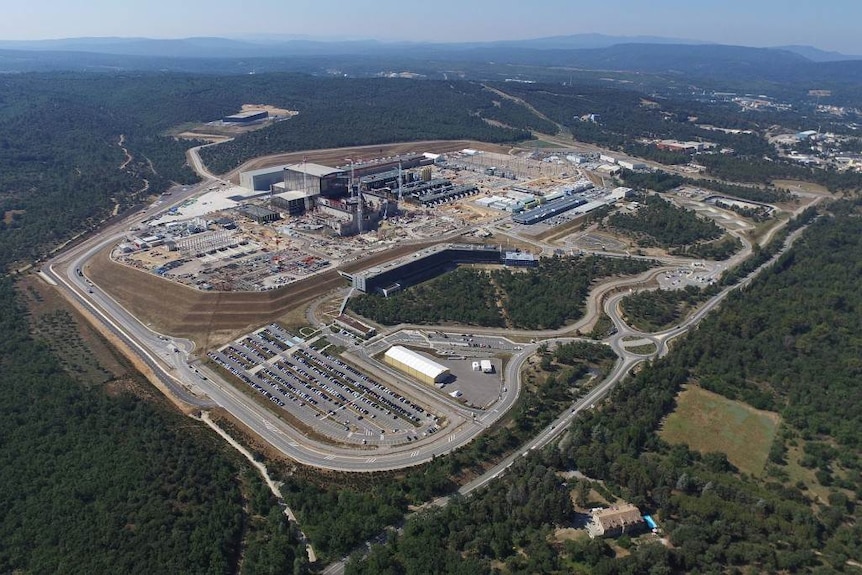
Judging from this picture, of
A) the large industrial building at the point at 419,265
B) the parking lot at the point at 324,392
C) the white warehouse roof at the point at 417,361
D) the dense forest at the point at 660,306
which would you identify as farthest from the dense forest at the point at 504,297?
the parking lot at the point at 324,392

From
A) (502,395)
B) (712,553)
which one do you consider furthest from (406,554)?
(502,395)

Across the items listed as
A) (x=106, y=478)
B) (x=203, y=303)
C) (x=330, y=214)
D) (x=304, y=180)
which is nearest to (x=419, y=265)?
(x=330, y=214)

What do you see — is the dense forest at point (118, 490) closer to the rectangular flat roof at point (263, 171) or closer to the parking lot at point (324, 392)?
the parking lot at point (324, 392)

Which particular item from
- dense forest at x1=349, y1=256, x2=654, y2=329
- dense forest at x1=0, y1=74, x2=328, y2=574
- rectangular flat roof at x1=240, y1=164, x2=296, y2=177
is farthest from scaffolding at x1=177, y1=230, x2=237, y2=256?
rectangular flat roof at x1=240, y1=164, x2=296, y2=177

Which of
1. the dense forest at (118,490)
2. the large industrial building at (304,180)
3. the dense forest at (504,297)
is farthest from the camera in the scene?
the large industrial building at (304,180)

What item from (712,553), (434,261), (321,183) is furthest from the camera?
(321,183)

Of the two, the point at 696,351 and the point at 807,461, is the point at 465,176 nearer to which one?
the point at 696,351
